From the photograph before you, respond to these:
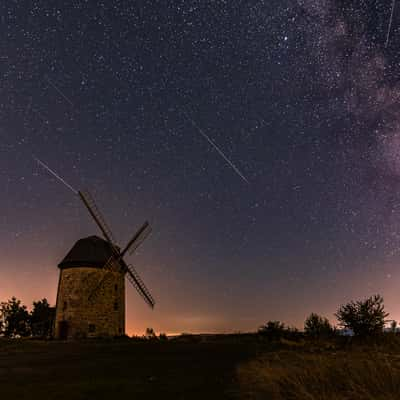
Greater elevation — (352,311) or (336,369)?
(352,311)

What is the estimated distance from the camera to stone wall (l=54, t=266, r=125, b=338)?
3425 centimetres

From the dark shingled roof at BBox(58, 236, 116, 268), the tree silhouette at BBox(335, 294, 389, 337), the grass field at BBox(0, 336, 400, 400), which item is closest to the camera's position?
the grass field at BBox(0, 336, 400, 400)

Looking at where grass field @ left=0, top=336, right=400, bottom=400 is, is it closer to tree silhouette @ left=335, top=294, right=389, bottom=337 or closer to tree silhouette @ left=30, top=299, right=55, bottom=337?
tree silhouette @ left=335, top=294, right=389, bottom=337

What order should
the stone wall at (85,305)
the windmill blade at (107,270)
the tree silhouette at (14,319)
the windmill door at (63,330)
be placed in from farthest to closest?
the tree silhouette at (14,319) → the windmill blade at (107,270) → the stone wall at (85,305) → the windmill door at (63,330)

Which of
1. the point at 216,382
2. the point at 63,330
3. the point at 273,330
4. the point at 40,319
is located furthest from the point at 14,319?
the point at 216,382

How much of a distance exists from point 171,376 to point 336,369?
4135 mm

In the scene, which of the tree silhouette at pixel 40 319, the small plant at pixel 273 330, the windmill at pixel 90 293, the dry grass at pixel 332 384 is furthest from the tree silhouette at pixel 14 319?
the dry grass at pixel 332 384

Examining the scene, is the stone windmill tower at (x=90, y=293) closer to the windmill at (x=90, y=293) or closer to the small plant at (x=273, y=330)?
the windmill at (x=90, y=293)

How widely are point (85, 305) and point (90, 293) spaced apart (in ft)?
3.68

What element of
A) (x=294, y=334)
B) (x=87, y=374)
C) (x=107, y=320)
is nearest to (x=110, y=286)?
(x=107, y=320)

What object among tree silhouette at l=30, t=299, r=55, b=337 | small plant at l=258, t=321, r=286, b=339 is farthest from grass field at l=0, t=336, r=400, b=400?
tree silhouette at l=30, t=299, r=55, b=337

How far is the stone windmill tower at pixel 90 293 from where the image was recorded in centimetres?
3438

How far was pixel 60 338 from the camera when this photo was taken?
34062 millimetres

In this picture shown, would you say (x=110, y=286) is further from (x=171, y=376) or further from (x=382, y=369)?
(x=382, y=369)
